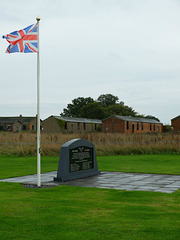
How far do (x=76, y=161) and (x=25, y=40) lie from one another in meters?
4.15

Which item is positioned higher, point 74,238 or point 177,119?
point 177,119

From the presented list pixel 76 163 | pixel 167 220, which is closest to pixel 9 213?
pixel 167 220

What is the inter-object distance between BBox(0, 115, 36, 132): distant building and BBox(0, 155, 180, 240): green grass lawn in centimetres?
7777

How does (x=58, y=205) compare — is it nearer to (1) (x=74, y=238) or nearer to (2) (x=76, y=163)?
(1) (x=74, y=238)

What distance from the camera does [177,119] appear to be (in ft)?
179

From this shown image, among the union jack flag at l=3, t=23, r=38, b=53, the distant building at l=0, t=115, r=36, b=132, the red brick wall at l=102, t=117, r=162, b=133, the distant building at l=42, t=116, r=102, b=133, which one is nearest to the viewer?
the union jack flag at l=3, t=23, r=38, b=53

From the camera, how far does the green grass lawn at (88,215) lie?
4.69 m

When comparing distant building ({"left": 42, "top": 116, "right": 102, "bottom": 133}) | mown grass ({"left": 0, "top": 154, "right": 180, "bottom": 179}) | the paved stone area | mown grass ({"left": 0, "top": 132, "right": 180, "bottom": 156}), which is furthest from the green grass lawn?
distant building ({"left": 42, "top": 116, "right": 102, "bottom": 133})

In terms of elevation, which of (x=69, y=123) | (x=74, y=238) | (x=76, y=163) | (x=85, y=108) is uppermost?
(x=85, y=108)

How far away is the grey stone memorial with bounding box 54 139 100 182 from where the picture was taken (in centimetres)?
1023

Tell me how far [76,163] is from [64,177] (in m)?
0.90

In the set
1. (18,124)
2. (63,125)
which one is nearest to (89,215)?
(63,125)

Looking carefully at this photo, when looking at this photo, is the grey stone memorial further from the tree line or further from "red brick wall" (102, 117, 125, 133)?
the tree line

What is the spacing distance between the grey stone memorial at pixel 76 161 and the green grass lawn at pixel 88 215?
1902 mm
